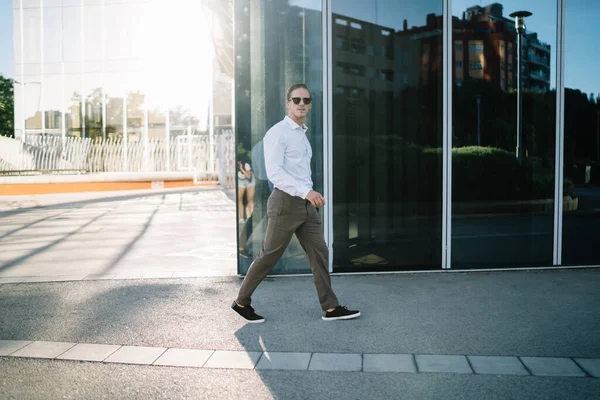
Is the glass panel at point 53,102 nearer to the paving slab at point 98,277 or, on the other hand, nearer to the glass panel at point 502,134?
the paving slab at point 98,277

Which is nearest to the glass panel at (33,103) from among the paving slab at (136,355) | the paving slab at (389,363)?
the paving slab at (136,355)

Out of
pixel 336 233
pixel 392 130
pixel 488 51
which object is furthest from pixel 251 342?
pixel 488 51

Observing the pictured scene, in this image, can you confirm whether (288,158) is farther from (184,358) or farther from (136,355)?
(136,355)

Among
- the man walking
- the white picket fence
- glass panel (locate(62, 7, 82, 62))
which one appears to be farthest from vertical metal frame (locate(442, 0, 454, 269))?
glass panel (locate(62, 7, 82, 62))

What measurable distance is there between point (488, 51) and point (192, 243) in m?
5.43

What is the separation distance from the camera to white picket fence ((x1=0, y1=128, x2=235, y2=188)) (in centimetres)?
2289

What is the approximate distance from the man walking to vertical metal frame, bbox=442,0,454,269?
2.31 meters

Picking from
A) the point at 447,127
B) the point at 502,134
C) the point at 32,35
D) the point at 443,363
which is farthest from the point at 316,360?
the point at 32,35

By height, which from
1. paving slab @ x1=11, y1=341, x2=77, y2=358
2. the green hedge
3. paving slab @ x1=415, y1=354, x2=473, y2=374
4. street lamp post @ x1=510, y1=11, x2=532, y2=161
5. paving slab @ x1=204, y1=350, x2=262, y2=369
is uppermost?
street lamp post @ x1=510, y1=11, x2=532, y2=161

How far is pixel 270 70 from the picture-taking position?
6.62 meters

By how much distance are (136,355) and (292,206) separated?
161 centimetres

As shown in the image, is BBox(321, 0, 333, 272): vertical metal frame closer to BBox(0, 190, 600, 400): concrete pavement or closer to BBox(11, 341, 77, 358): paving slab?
BBox(0, 190, 600, 400): concrete pavement

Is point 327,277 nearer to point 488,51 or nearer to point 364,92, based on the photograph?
point 364,92

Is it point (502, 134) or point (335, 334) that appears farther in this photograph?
point (502, 134)
